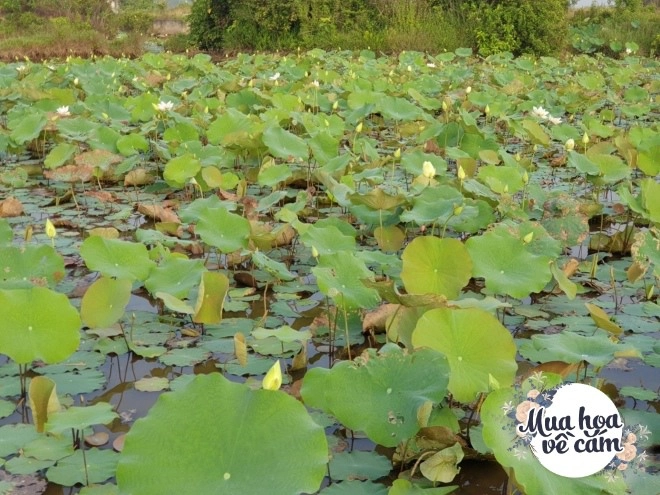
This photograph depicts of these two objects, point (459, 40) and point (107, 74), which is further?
point (459, 40)

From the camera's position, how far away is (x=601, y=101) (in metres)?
6.24

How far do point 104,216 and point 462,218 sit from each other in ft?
5.39

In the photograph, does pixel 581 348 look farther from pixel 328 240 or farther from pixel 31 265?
pixel 31 265

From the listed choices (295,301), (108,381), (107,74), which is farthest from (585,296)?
(107,74)

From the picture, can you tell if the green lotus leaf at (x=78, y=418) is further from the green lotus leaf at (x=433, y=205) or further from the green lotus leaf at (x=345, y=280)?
the green lotus leaf at (x=433, y=205)

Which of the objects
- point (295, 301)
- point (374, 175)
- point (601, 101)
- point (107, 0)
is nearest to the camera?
point (295, 301)

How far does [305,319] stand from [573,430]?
1103mm

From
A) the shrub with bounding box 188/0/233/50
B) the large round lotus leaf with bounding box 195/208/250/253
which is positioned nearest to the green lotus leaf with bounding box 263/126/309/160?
the large round lotus leaf with bounding box 195/208/250/253

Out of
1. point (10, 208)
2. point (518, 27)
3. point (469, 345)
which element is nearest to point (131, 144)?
point (10, 208)

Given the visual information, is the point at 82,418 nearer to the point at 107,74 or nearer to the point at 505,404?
the point at 505,404

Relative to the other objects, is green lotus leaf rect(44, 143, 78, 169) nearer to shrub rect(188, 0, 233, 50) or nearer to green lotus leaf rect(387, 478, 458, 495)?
green lotus leaf rect(387, 478, 458, 495)

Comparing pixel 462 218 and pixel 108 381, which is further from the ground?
pixel 462 218

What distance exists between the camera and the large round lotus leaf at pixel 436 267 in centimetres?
189

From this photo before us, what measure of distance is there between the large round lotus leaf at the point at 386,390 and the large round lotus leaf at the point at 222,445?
10.3 inches
